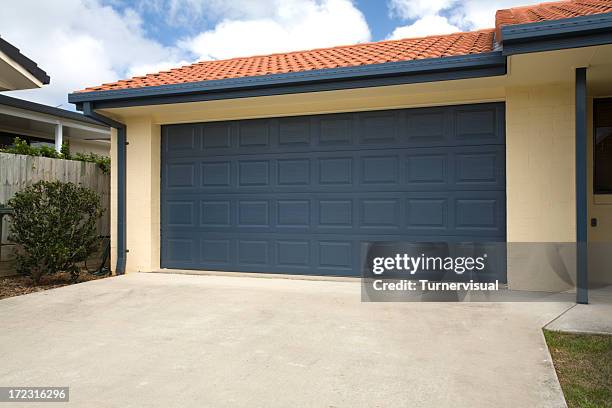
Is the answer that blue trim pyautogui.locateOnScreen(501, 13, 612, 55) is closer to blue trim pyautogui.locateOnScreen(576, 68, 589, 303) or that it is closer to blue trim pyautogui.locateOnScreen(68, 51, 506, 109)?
blue trim pyautogui.locateOnScreen(68, 51, 506, 109)

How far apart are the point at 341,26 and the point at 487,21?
6.86 metres

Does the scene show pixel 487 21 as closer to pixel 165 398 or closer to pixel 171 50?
pixel 165 398

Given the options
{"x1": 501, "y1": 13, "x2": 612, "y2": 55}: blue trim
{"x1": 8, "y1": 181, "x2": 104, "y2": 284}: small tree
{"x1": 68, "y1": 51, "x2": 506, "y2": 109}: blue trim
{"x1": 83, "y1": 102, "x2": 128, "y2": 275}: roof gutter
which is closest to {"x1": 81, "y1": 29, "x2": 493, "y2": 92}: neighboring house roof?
{"x1": 68, "y1": 51, "x2": 506, "y2": 109}: blue trim

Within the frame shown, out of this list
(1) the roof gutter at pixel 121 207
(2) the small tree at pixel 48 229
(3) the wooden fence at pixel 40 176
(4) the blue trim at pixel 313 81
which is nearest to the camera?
(4) the blue trim at pixel 313 81

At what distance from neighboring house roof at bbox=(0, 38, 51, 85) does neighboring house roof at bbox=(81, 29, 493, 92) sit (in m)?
1.07

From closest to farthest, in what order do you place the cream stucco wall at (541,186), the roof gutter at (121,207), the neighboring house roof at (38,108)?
the cream stucco wall at (541,186) < the roof gutter at (121,207) < the neighboring house roof at (38,108)

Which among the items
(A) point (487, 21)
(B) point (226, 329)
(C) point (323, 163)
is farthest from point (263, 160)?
(A) point (487, 21)

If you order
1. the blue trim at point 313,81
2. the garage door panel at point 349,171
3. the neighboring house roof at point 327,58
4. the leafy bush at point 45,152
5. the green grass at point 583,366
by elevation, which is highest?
the neighboring house roof at point 327,58

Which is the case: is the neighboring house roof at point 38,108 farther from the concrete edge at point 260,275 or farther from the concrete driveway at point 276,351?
the concrete driveway at point 276,351

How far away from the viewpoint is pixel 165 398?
3.02m

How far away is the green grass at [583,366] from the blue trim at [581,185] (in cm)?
128

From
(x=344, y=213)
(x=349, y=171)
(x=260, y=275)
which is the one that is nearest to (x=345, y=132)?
(x=349, y=171)

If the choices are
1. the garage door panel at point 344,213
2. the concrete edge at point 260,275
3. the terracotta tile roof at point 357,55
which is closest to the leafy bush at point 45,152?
the terracotta tile roof at point 357,55

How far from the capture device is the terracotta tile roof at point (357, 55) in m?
6.16
